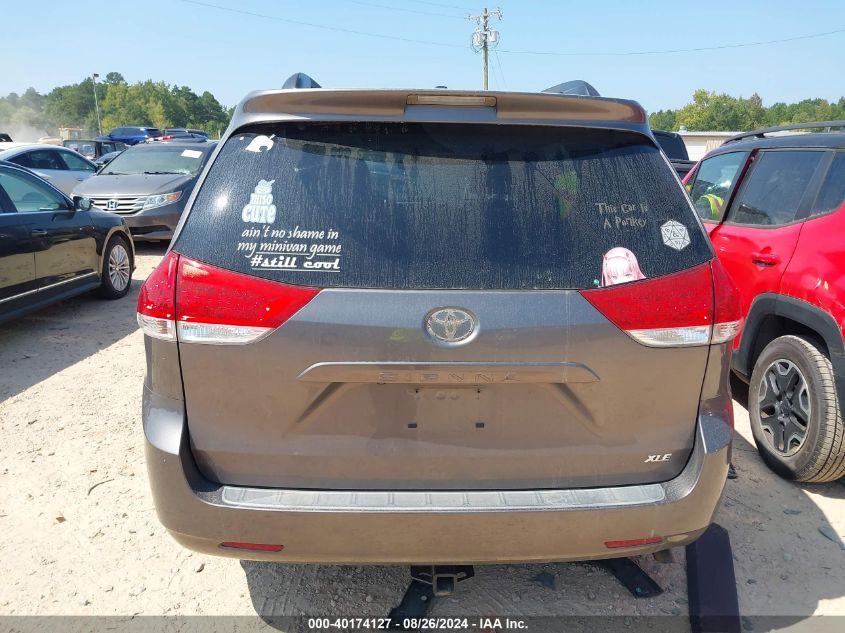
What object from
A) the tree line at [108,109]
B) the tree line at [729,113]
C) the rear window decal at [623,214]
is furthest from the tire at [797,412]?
the tree line at [729,113]

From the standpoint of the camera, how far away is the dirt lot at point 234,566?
8.42 feet

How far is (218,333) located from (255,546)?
69 cm

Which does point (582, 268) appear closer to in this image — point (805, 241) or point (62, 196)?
point (805, 241)

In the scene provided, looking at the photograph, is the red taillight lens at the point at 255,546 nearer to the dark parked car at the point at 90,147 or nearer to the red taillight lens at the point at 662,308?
the red taillight lens at the point at 662,308

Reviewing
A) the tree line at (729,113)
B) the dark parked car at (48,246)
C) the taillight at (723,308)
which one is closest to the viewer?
the taillight at (723,308)

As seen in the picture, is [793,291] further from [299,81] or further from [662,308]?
[299,81]

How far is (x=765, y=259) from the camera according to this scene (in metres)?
3.71

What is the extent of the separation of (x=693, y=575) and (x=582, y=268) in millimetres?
1617

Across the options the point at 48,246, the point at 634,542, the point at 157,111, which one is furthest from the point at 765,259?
the point at 157,111

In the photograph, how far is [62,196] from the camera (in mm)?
6629

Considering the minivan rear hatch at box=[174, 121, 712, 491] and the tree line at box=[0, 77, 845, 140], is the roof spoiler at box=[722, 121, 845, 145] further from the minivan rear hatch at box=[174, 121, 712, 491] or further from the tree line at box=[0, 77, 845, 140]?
the tree line at box=[0, 77, 845, 140]

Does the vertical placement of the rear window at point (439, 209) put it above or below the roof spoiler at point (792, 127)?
below

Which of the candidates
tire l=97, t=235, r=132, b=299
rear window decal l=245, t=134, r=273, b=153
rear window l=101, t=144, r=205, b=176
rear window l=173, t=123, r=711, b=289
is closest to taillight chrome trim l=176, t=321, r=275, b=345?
rear window l=173, t=123, r=711, b=289

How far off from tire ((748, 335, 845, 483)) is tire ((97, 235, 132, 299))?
6.70 m
